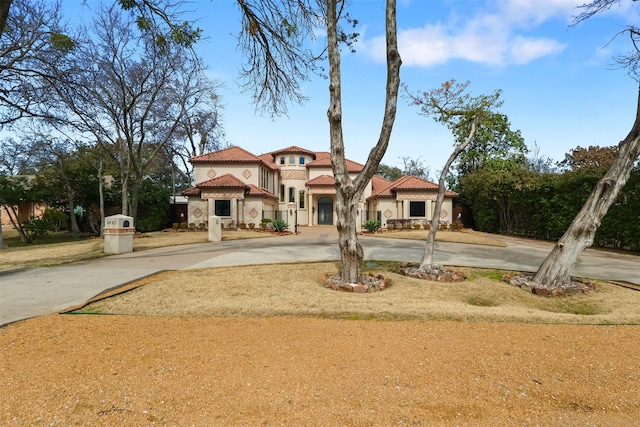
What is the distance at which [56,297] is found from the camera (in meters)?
5.44

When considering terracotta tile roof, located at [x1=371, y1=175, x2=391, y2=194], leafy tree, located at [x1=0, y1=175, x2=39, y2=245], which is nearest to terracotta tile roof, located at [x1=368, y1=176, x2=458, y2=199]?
terracotta tile roof, located at [x1=371, y1=175, x2=391, y2=194]

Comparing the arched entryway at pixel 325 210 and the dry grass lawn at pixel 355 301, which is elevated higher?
the arched entryway at pixel 325 210

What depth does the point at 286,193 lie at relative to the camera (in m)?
30.3

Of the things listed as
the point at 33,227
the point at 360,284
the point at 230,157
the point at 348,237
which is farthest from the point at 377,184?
the point at 33,227

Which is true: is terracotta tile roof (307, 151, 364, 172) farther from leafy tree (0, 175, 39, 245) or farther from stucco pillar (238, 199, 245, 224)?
leafy tree (0, 175, 39, 245)

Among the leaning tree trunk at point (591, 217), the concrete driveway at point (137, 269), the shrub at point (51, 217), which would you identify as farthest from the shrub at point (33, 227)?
the leaning tree trunk at point (591, 217)

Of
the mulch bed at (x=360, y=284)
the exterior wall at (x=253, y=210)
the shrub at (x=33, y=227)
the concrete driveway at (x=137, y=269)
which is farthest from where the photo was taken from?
the exterior wall at (x=253, y=210)

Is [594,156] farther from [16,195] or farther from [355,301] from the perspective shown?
[16,195]

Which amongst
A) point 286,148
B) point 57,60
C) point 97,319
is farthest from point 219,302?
point 286,148

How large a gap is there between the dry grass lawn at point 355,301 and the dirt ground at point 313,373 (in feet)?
1.24

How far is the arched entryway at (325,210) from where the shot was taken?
3059cm

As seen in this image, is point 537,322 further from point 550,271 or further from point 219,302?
point 219,302

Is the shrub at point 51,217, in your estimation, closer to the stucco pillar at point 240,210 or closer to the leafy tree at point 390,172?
the stucco pillar at point 240,210

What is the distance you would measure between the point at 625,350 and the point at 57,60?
12.6 metres
